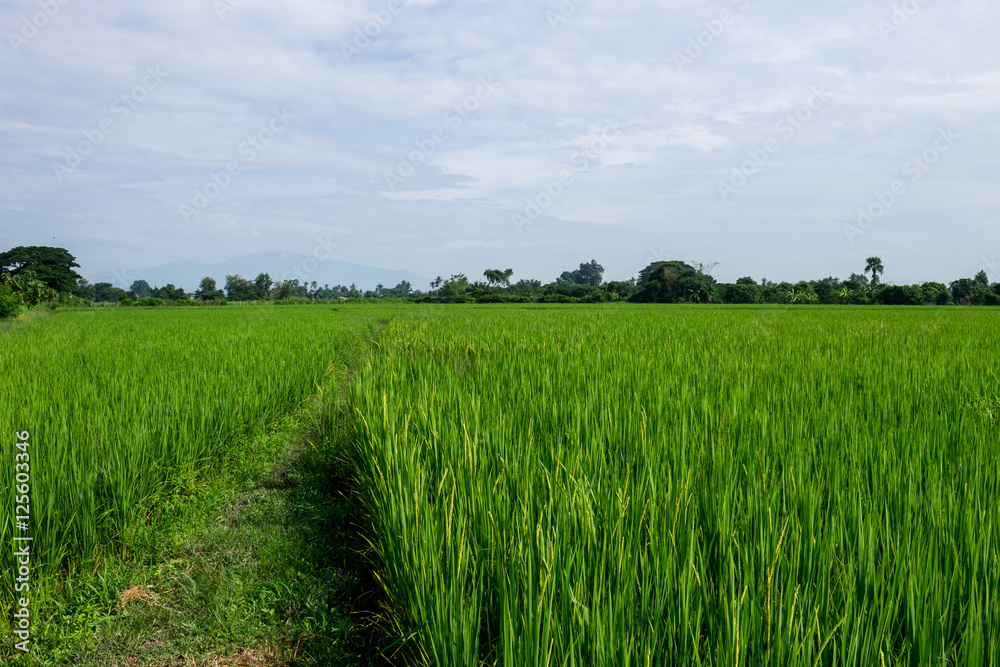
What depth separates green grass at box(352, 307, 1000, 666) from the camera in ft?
3.68

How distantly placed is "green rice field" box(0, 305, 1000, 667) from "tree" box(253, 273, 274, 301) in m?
71.1

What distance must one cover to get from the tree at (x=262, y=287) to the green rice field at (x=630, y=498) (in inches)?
2800

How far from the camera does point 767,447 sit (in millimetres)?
2180

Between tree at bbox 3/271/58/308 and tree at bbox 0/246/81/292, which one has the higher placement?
tree at bbox 0/246/81/292

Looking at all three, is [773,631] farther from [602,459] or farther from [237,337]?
[237,337]

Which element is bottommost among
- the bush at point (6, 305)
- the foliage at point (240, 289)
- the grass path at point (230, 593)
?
the grass path at point (230, 593)

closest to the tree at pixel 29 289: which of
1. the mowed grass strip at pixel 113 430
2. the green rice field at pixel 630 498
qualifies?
the mowed grass strip at pixel 113 430

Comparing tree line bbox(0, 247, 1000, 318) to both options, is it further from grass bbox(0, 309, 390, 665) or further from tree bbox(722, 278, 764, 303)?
grass bbox(0, 309, 390, 665)

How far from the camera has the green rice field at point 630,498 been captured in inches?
45.1

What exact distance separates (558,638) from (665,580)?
272mm

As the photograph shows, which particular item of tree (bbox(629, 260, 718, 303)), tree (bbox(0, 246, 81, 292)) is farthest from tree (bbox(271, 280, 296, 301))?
tree (bbox(629, 260, 718, 303))

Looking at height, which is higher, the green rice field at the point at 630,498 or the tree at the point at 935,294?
the tree at the point at 935,294

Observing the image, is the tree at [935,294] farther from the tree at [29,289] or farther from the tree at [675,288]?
the tree at [29,289]

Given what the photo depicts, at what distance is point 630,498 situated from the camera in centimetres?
166
